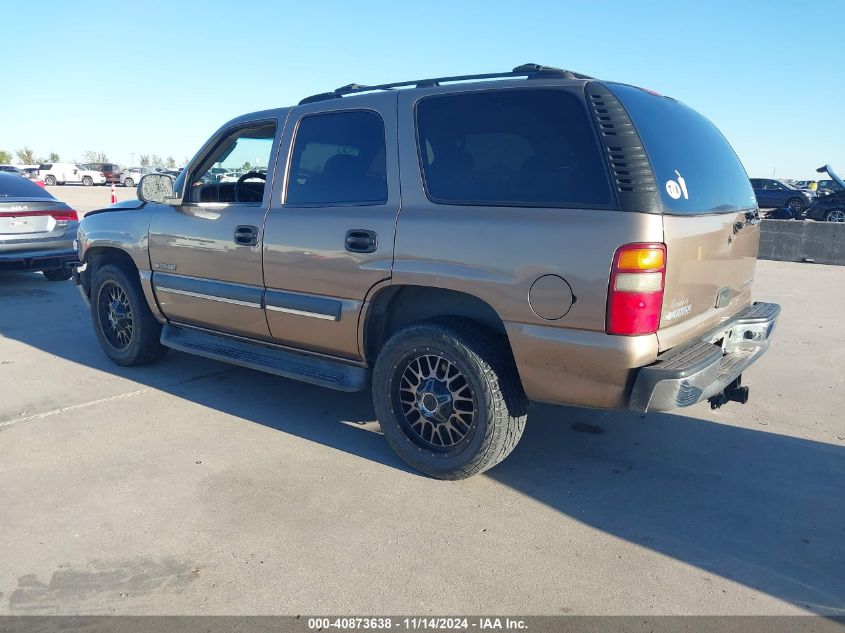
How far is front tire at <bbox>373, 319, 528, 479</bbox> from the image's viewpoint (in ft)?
10.7

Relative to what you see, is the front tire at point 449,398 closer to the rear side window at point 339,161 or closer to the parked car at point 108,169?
the rear side window at point 339,161

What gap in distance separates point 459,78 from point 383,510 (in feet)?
7.43

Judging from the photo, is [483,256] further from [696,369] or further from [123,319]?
[123,319]

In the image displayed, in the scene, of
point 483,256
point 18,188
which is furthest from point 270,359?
point 18,188

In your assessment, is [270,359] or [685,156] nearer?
[685,156]

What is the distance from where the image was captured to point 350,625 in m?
2.40

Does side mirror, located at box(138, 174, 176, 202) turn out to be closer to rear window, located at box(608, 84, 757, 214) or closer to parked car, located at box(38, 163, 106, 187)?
rear window, located at box(608, 84, 757, 214)

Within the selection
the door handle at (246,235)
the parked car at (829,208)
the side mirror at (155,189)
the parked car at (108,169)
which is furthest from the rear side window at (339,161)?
the parked car at (108,169)

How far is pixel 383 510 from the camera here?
319 cm

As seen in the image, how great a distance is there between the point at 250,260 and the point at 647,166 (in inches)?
95.3

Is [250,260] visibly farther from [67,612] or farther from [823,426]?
[823,426]

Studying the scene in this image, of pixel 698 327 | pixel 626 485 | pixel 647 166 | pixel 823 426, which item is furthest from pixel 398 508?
pixel 823 426

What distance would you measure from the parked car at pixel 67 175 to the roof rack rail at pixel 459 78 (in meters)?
44.3

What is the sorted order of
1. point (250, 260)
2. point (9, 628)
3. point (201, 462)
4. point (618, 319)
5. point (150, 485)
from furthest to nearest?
point (250, 260) < point (201, 462) < point (150, 485) < point (618, 319) < point (9, 628)
